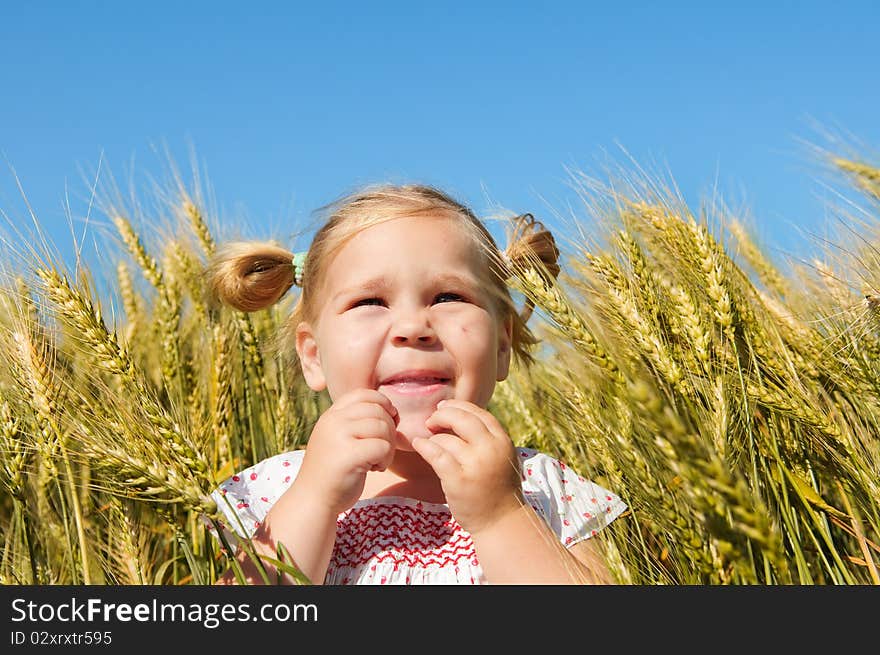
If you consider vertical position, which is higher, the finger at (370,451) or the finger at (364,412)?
the finger at (364,412)

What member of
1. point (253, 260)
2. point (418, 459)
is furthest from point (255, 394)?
point (418, 459)

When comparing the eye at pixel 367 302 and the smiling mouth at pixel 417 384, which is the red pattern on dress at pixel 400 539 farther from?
the eye at pixel 367 302

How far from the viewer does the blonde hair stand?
1.76 m

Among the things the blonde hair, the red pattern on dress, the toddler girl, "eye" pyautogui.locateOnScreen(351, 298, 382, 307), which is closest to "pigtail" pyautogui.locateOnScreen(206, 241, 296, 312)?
the blonde hair

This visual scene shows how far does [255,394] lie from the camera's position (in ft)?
7.97

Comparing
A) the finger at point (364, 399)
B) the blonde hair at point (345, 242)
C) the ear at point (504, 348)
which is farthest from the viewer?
the ear at point (504, 348)

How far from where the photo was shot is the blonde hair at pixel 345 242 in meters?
1.76

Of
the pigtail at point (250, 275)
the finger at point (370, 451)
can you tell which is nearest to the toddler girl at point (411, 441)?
the finger at point (370, 451)

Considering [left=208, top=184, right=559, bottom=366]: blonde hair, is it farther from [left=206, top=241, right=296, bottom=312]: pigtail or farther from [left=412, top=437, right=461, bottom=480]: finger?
[left=412, top=437, right=461, bottom=480]: finger

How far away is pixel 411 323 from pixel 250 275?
0.84 meters

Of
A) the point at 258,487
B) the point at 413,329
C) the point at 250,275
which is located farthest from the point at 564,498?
the point at 250,275

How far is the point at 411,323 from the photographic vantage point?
1.53 m

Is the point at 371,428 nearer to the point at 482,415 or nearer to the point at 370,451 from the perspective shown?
the point at 370,451

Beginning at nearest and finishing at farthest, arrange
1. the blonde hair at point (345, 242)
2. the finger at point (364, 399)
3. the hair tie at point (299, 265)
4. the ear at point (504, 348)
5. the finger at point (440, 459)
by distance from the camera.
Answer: the finger at point (440, 459), the finger at point (364, 399), the blonde hair at point (345, 242), the ear at point (504, 348), the hair tie at point (299, 265)
